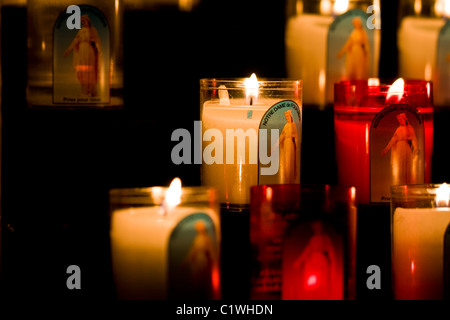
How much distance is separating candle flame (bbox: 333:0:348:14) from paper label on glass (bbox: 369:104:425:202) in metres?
0.26

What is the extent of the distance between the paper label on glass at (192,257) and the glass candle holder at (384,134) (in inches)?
12.8

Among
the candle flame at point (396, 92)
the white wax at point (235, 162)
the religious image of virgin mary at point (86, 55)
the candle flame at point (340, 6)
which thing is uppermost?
the candle flame at point (340, 6)

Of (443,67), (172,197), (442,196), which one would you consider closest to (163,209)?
(172,197)

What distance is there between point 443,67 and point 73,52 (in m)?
0.66

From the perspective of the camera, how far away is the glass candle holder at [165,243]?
0.85m

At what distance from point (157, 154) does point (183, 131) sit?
7 centimetres

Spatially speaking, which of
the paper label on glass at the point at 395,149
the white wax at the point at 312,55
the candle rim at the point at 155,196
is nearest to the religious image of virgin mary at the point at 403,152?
the paper label on glass at the point at 395,149

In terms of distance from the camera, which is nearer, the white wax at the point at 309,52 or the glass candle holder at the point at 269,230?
the glass candle holder at the point at 269,230

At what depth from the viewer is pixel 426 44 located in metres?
1.33

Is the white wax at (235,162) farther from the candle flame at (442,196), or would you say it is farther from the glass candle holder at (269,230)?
the candle flame at (442,196)

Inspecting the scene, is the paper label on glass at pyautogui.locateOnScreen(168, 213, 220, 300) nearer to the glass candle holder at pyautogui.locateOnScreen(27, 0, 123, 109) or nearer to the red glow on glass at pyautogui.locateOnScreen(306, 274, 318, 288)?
the red glow on glass at pyautogui.locateOnScreen(306, 274, 318, 288)

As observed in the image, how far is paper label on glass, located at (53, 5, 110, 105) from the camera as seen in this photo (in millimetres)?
1081
